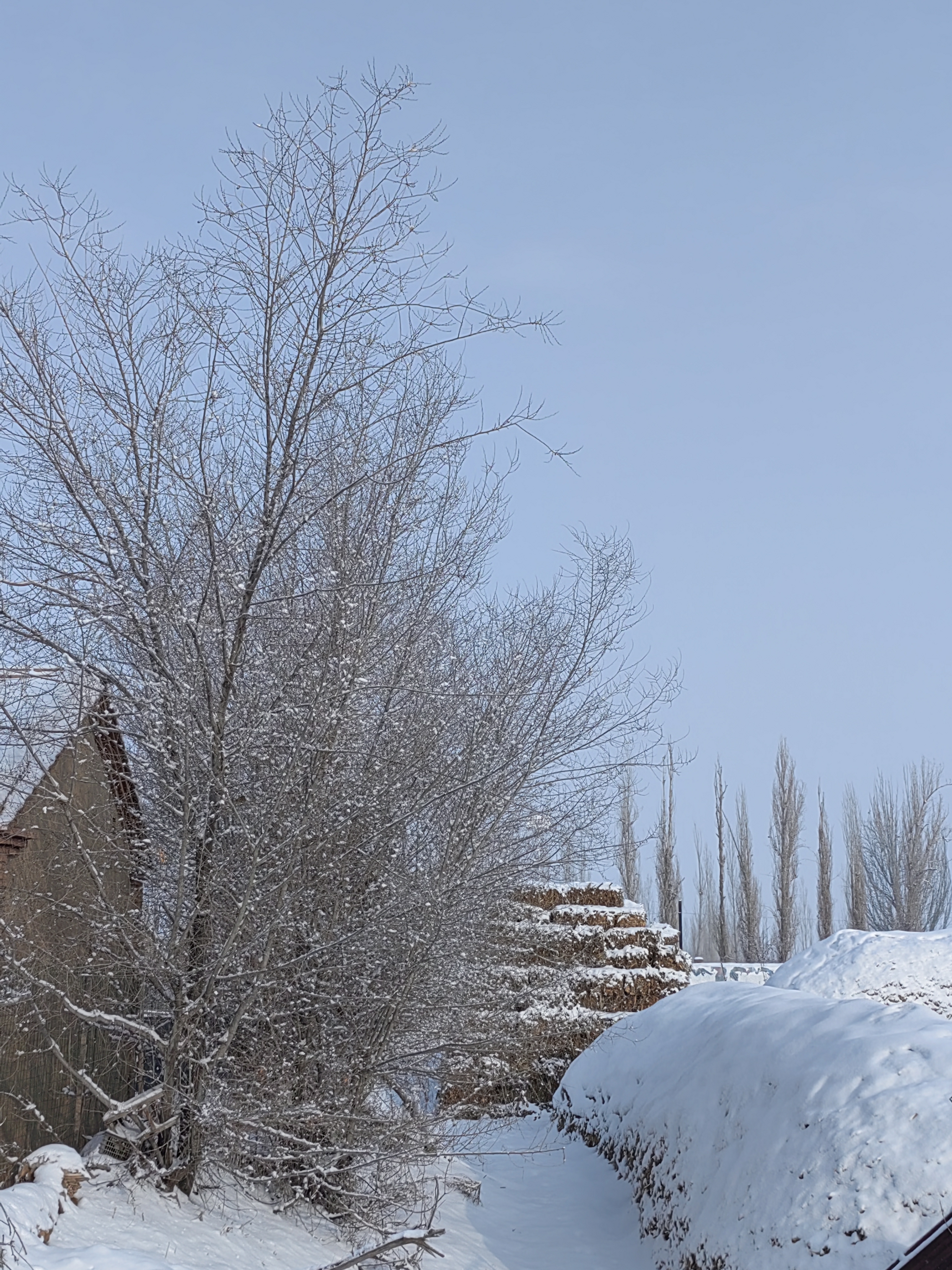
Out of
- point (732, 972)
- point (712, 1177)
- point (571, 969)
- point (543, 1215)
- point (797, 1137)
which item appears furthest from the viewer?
point (732, 972)

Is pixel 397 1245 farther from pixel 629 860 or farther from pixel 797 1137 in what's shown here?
pixel 629 860

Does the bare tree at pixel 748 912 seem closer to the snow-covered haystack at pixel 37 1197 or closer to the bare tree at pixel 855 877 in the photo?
the bare tree at pixel 855 877

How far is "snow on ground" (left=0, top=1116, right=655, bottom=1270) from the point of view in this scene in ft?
16.3

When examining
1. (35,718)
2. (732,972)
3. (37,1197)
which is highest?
(35,718)

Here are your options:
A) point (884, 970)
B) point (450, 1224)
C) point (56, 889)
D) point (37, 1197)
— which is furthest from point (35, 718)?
point (884, 970)

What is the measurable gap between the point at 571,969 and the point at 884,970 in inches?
181

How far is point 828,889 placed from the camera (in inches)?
1160

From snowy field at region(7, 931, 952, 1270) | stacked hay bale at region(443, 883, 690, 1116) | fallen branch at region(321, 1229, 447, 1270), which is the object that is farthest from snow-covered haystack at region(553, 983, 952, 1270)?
stacked hay bale at region(443, 883, 690, 1116)

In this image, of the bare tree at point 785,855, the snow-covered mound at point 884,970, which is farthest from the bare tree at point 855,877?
the snow-covered mound at point 884,970

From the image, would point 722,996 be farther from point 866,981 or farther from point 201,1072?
point 201,1072

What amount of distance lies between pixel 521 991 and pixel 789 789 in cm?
1967

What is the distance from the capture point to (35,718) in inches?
243

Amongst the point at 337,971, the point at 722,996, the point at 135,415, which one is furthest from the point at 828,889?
the point at 135,415

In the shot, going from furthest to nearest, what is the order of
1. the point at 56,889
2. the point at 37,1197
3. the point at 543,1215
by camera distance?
1. the point at 543,1215
2. the point at 56,889
3. the point at 37,1197
